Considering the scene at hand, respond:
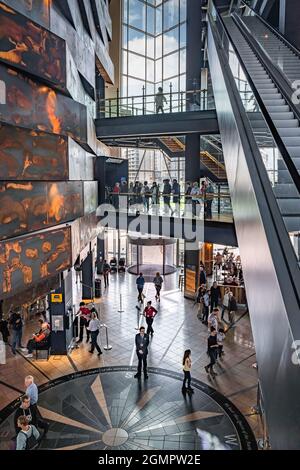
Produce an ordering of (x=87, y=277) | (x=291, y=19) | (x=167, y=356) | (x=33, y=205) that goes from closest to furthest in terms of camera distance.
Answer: (x=33, y=205) → (x=167, y=356) → (x=291, y=19) → (x=87, y=277)

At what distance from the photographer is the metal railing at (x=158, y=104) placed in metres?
15.4

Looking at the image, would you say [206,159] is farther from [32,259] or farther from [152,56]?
[32,259]

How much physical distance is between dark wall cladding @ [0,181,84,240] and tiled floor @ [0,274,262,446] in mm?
4784

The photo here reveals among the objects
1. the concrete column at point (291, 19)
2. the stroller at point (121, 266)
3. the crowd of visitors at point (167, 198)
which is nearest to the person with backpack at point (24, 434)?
the crowd of visitors at point (167, 198)

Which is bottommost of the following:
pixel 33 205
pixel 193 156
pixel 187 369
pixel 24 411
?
pixel 187 369

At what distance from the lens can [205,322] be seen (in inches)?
593

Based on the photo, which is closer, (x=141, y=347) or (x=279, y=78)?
(x=279, y=78)

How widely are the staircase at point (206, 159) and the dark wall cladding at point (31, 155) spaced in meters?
10.8

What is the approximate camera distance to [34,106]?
28.7 ft

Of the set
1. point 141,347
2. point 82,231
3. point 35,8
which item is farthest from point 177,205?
point 35,8

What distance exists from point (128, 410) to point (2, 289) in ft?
14.5

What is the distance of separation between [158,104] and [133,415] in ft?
41.1
